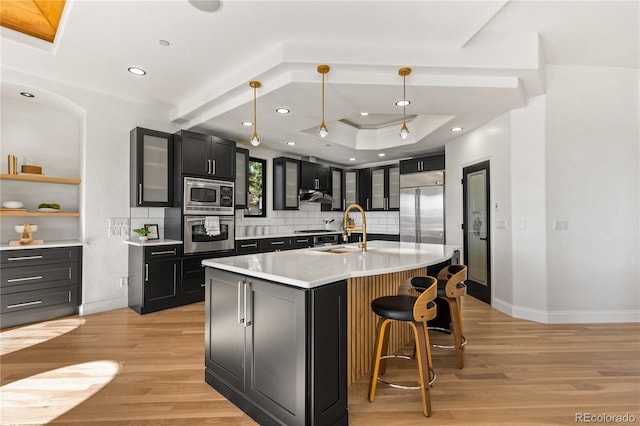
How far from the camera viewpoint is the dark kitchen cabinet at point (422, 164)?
580 centimetres

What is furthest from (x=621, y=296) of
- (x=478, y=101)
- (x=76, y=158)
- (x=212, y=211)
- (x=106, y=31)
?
(x=76, y=158)

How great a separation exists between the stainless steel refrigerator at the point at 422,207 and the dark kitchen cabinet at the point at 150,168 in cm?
427

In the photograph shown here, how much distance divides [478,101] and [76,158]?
527 cm

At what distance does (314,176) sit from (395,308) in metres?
4.91

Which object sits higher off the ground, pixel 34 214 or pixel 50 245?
pixel 34 214

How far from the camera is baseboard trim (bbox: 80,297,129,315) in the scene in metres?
3.94

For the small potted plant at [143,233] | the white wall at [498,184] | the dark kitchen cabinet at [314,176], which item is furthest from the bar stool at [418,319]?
the dark kitchen cabinet at [314,176]

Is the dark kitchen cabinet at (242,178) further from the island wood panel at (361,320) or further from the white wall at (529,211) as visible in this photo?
the white wall at (529,211)

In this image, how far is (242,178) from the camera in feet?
17.6

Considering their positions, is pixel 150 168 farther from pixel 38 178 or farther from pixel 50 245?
pixel 50 245

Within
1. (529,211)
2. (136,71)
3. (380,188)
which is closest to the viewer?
(136,71)

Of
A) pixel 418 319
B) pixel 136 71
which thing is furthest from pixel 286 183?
pixel 418 319

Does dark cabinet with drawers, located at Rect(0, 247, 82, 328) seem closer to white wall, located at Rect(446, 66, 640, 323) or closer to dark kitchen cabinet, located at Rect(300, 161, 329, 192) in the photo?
dark kitchen cabinet, located at Rect(300, 161, 329, 192)

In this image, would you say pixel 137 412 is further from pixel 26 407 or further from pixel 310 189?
pixel 310 189
